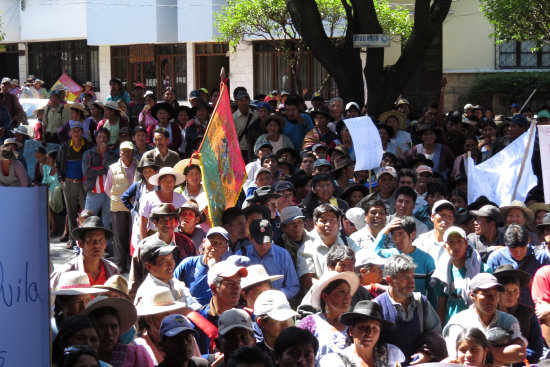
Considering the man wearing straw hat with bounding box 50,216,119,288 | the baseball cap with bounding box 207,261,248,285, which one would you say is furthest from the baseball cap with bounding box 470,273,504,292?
the man wearing straw hat with bounding box 50,216,119,288

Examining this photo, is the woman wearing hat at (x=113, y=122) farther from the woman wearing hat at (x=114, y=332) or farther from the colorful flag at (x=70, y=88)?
the colorful flag at (x=70, y=88)

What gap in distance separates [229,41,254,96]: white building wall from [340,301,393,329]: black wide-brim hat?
23.9 metres

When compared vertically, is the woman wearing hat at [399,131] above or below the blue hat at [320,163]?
above

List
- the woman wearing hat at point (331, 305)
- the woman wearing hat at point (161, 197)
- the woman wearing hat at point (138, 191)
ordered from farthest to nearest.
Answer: the woman wearing hat at point (138, 191) < the woman wearing hat at point (161, 197) < the woman wearing hat at point (331, 305)

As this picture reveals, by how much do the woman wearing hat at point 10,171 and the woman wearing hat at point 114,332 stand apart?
716cm

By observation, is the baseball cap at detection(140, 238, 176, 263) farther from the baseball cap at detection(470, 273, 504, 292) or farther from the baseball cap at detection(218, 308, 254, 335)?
the baseball cap at detection(470, 273, 504, 292)

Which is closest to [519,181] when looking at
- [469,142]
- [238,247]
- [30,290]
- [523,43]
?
[469,142]

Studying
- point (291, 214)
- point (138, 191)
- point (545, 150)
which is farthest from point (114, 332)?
point (545, 150)

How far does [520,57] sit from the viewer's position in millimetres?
26844

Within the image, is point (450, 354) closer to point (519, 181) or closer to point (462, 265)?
point (462, 265)

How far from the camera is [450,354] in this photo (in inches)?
231

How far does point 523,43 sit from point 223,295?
72.8 feet

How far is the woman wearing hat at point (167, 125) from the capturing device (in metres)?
12.6

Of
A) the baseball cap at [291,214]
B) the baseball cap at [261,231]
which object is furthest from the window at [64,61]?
the baseball cap at [261,231]
